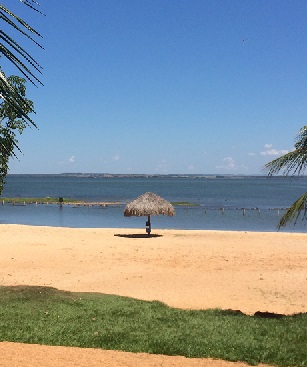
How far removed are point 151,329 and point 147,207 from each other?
67.7ft

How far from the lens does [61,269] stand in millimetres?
19547

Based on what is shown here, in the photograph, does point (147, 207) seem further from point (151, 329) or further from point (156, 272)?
point (151, 329)

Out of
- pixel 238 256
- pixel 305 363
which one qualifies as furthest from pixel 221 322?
pixel 238 256

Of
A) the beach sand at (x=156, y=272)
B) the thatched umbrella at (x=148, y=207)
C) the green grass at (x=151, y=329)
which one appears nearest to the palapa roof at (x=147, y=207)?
the thatched umbrella at (x=148, y=207)

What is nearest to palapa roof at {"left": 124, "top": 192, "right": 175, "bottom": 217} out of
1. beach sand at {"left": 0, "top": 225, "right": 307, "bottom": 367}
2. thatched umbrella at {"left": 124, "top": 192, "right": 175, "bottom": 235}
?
thatched umbrella at {"left": 124, "top": 192, "right": 175, "bottom": 235}

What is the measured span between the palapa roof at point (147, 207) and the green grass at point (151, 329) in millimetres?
17661

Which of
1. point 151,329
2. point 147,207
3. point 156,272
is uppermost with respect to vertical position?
point 147,207

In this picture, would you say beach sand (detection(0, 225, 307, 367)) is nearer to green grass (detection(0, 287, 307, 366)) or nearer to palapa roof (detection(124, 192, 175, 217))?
green grass (detection(0, 287, 307, 366))

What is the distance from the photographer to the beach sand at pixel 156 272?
337 inches

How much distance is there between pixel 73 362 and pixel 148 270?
38.1 feet

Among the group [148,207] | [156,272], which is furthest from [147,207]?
[156,272]

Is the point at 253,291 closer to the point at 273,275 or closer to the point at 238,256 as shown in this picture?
the point at 273,275

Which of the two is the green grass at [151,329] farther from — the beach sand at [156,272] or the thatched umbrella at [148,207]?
the thatched umbrella at [148,207]

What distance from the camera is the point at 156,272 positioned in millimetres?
19109
